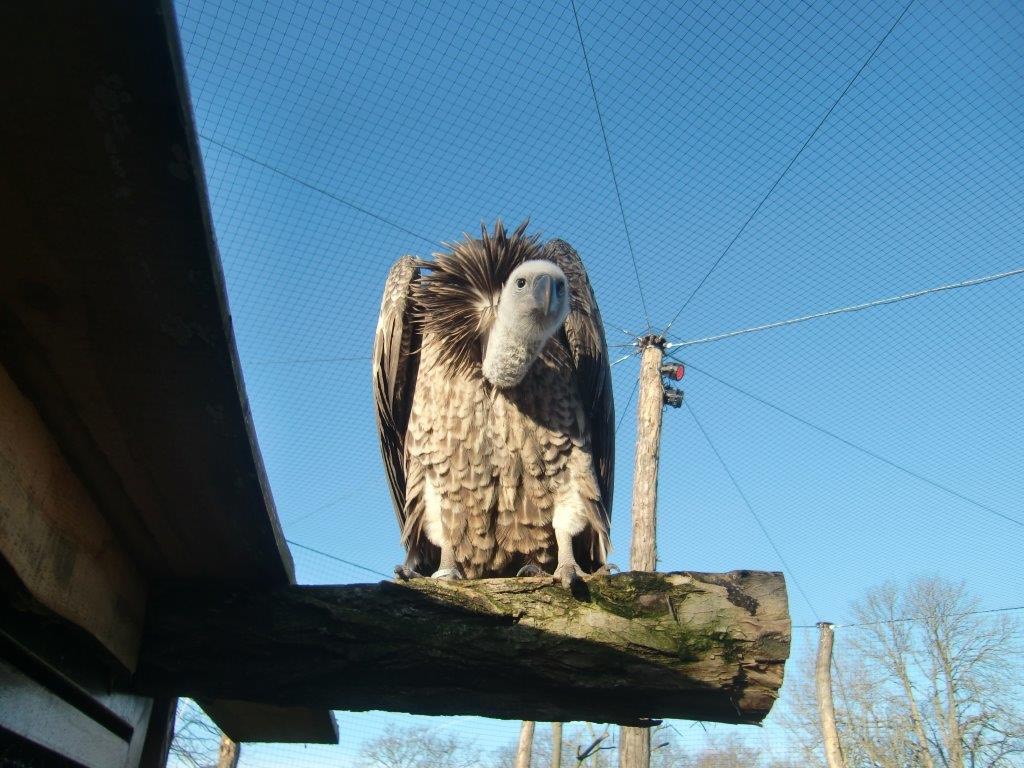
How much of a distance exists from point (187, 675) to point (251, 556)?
14.0 inches

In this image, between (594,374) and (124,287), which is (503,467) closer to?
(594,374)

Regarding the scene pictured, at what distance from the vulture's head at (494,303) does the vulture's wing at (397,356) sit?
0.33ft

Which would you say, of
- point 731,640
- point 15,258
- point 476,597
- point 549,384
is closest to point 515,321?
point 549,384

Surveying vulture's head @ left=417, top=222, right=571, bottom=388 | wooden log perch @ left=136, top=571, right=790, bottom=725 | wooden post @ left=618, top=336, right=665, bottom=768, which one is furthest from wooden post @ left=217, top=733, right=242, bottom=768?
wooden log perch @ left=136, top=571, right=790, bottom=725

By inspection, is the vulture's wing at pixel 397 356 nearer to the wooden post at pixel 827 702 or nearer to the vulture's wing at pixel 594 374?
the vulture's wing at pixel 594 374

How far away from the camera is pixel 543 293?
11.4 feet

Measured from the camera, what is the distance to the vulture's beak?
11.4 feet

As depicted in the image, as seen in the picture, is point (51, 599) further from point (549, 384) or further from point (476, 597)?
point (549, 384)

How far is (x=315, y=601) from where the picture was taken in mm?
2172

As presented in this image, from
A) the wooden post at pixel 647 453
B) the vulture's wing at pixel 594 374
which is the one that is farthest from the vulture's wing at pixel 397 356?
the wooden post at pixel 647 453

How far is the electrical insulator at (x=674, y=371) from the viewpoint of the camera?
29.5 ft

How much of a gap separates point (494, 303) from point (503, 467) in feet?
2.49

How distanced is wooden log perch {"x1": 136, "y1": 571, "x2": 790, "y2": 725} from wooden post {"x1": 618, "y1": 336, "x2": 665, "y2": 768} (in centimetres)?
525

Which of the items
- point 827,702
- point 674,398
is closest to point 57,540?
point 674,398
